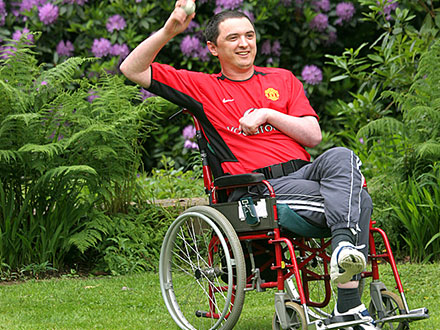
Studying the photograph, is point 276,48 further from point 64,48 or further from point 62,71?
point 62,71

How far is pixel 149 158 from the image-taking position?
24.7 ft

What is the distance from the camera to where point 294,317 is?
3.05 metres

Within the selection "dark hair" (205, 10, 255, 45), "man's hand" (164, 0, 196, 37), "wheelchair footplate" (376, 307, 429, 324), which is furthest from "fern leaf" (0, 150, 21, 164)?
"wheelchair footplate" (376, 307, 429, 324)

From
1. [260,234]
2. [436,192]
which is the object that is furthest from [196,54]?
[260,234]

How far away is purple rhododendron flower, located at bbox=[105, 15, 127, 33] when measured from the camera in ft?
23.2

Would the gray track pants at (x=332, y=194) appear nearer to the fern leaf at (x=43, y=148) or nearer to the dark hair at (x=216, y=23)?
the dark hair at (x=216, y=23)

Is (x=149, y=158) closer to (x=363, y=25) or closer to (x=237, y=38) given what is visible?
(x=363, y=25)

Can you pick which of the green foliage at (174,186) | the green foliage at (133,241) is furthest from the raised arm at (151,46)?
the green foliage at (174,186)

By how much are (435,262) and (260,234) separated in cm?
198

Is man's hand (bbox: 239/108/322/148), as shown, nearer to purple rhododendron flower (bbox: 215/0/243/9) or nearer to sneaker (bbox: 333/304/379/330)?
sneaker (bbox: 333/304/379/330)

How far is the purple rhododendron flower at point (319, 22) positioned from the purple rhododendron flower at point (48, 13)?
236 centimetres

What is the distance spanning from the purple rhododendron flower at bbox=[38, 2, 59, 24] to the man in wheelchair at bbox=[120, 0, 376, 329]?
3.80m

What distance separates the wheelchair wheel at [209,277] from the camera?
10.1 ft

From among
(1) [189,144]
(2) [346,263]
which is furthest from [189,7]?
(1) [189,144]
